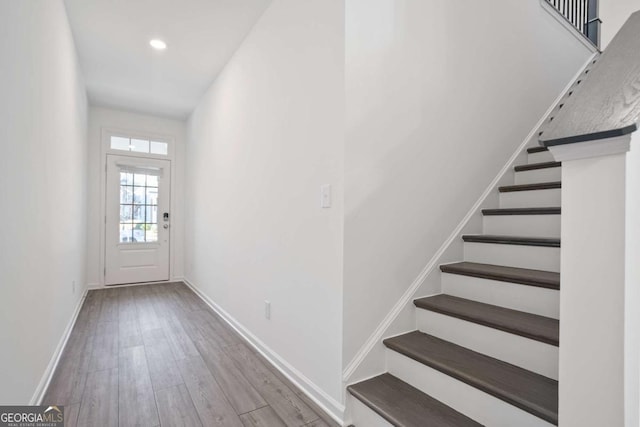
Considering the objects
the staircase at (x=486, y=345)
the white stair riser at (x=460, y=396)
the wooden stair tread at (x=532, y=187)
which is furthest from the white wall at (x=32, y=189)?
the wooden stair tread at (x=532, y=187)

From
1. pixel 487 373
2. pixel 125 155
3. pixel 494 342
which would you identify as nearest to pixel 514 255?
pixel 494 342

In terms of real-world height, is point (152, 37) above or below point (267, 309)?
above

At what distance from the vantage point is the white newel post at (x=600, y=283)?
77 centimetres

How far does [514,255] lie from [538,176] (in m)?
0.93

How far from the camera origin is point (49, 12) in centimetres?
204

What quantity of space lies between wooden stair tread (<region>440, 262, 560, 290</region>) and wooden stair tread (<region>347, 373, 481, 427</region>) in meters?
0.73

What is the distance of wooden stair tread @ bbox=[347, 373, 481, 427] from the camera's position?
133 cm

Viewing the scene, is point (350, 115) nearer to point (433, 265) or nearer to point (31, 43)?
point (433, 265)

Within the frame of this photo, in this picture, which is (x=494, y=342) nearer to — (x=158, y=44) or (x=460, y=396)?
(x=460, y=396)

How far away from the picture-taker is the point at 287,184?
213 centimetres

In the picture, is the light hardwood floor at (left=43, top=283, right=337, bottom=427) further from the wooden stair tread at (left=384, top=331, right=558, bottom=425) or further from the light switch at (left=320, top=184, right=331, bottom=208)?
the light switch at (left=320, top=184, right=331, bottom=208)

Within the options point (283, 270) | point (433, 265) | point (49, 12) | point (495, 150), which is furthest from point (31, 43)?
point (495, 150)

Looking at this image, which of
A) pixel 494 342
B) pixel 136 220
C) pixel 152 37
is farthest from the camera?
pixel 136 220

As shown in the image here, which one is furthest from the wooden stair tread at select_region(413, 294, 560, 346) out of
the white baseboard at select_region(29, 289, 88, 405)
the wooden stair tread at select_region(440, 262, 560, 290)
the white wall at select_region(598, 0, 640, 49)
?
the white wall at select_region(598, 0, 640, 49)
